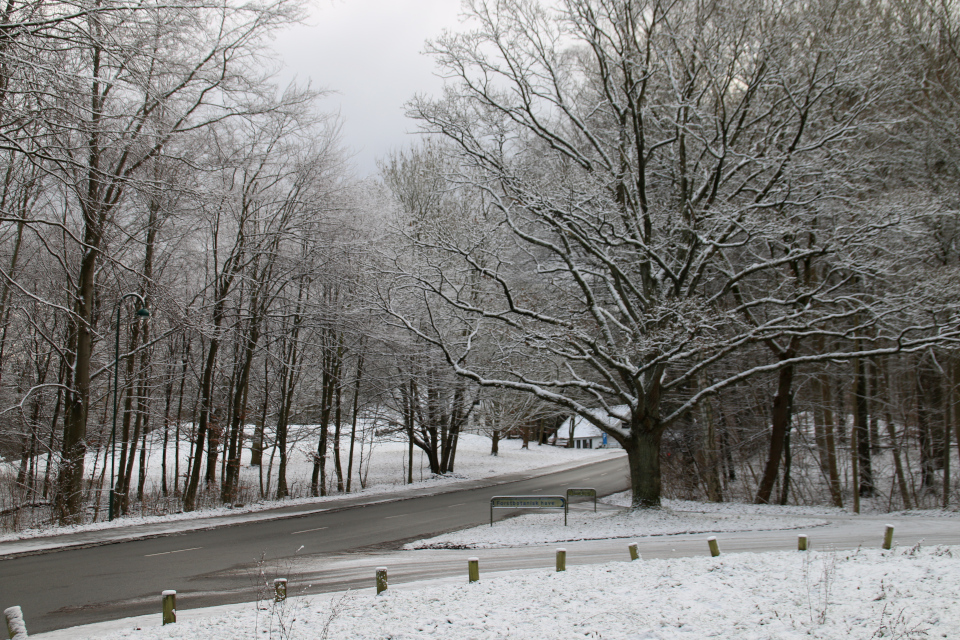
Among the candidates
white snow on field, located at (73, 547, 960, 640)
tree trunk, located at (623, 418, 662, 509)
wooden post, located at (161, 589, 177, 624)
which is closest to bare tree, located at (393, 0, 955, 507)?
tree trunk, located at (623, 418, 662, 509)

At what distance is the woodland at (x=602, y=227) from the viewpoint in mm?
13852

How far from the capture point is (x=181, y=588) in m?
9.45

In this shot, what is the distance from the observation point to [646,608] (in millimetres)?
6852

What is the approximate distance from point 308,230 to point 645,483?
583 inches

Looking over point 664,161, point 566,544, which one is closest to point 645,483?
point 566,544

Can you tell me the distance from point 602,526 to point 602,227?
735 cm

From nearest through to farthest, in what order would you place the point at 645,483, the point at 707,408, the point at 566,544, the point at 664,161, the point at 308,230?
the point at 566,544
the point at 645,483
the point at 664,161
the point at 707,408
the point at 308,230

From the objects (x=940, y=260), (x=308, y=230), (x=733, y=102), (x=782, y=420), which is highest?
(x=733, y=102)

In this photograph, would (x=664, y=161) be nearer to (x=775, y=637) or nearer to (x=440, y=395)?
(x=775, y=637)

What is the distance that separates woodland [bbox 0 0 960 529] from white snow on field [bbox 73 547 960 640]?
21.7 feet

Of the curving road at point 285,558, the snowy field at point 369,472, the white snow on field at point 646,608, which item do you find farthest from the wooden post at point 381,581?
the snowy field at point 369,472

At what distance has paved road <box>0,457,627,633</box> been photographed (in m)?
8.60

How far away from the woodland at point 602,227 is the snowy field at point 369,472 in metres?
1.35

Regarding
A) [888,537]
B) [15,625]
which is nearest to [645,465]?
[888,537]
